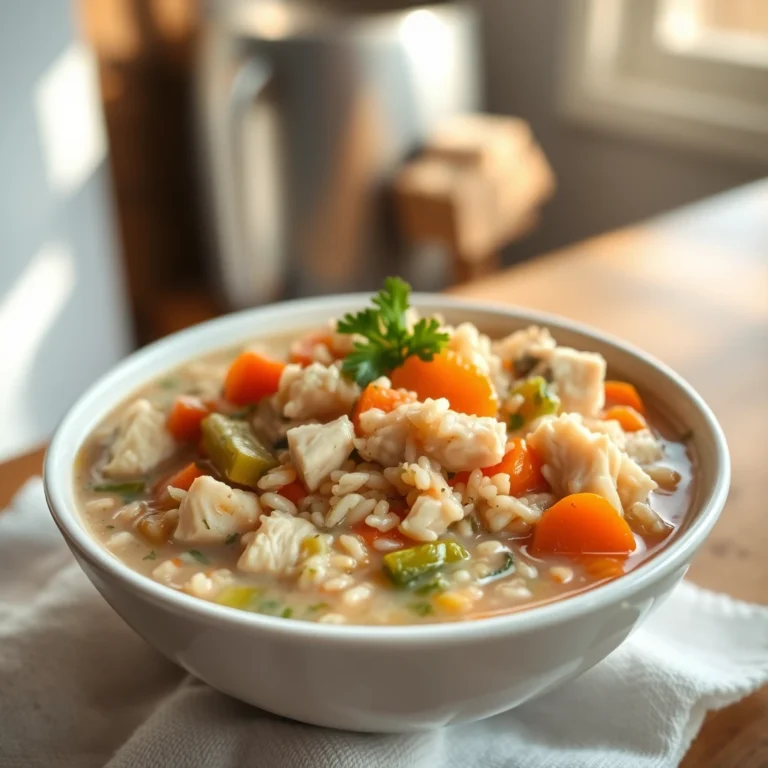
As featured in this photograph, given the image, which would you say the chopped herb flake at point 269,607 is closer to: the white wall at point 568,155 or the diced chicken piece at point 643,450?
the diced chicken piece at point 643,450

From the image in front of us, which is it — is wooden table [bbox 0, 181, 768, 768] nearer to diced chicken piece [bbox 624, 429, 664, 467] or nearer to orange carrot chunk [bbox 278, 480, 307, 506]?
diced chicken piece [bbox 624, 429, 664, 467]

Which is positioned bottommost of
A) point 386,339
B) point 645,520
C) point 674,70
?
point 674,70

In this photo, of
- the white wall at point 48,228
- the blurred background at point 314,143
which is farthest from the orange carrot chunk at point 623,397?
the white wall at point 48,228

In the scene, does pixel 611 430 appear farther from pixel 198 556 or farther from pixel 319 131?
pixel 319 131

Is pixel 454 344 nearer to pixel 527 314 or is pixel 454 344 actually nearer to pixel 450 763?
pixel 527 314

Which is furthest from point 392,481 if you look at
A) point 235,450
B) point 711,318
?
point 711,318

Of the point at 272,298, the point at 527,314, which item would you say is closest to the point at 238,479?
the point at 527,314
